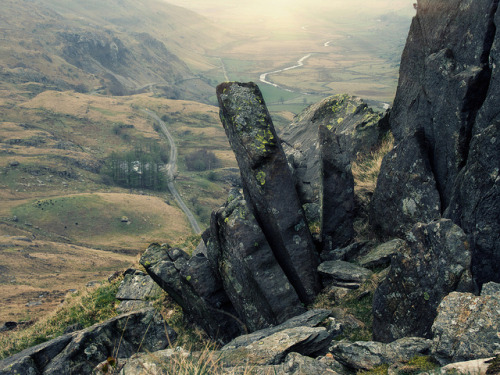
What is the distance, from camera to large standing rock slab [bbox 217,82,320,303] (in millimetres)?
17359

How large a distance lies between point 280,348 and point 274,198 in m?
7.60

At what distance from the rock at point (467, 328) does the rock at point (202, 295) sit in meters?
9.64

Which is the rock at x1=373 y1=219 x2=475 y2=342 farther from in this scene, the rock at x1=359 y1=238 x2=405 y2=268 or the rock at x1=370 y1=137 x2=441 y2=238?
the rock at x1=370 y1=137 x2=441 y2=238

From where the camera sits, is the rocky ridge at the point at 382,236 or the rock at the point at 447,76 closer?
the rocky ridge at the point at 382,236

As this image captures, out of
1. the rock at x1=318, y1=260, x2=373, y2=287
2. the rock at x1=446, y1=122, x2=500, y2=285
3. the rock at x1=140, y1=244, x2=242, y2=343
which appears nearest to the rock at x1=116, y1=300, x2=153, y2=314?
the rock at x1=140, y1=244, x2=242, y2=343

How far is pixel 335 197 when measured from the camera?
19641mm

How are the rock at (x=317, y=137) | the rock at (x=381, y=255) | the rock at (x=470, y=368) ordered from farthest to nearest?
the rock at (x=317, y=137)
the rock at (x=381, y=255)
the rock at (x=470, y=368)

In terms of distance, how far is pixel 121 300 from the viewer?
23.3 m

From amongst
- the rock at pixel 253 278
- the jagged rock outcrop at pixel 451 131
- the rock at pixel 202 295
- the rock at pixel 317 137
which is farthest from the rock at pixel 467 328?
the rock at pixel 317 137

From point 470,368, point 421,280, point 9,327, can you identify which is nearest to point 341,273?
point 421,280

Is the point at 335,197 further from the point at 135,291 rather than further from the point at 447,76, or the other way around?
the point at 135,291

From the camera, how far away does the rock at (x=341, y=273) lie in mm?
16609

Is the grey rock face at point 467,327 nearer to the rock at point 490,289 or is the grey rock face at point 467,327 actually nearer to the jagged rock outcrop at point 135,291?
the rock at point 490,289

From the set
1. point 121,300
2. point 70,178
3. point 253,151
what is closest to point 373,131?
point 253,151
